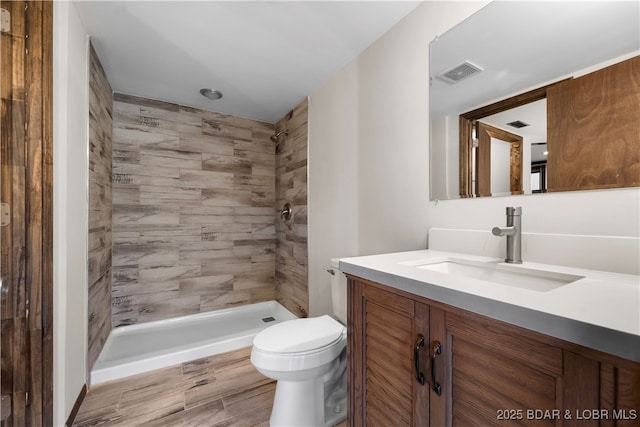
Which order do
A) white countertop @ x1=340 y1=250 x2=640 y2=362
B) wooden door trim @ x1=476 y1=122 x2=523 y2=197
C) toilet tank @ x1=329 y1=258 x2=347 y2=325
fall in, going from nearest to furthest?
white countertop @ x1=340 y1=250 x2=640 y2=362
wooden door trim @ x1=476 y1=122 x2=523 y2=197
toilet tank @ x1=329 y1=258 x2=347 y2=325

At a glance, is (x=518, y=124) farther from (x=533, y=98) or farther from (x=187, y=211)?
(x=187, y=211)

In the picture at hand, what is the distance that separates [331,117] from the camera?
2.06 meters

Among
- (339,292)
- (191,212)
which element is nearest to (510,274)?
(339,292)

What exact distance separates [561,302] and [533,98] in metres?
0.84

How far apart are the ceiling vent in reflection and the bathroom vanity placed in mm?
869

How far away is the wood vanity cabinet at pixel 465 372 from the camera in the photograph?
436mm

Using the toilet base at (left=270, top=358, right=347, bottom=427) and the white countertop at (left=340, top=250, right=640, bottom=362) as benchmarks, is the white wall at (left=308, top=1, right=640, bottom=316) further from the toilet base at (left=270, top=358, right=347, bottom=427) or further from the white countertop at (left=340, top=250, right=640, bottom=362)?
the toilet base at (left=270, top=358, right=347, bottom=427)

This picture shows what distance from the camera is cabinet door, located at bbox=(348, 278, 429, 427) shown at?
72 centimetres

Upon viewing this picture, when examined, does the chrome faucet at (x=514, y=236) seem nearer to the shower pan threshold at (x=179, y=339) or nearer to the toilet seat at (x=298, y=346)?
the toilet seat at (x=298, y=346)

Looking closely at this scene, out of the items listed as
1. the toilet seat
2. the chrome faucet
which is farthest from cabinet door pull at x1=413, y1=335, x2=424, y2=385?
the toilet seat

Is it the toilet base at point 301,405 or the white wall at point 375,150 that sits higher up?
the white wall at point 375,150

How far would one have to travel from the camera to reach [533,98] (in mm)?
995

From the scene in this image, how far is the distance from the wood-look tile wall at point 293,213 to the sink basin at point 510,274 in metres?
1.48

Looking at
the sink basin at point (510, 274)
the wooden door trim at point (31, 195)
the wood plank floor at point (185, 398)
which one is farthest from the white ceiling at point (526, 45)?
the wood plank floor at point (185, 398)
